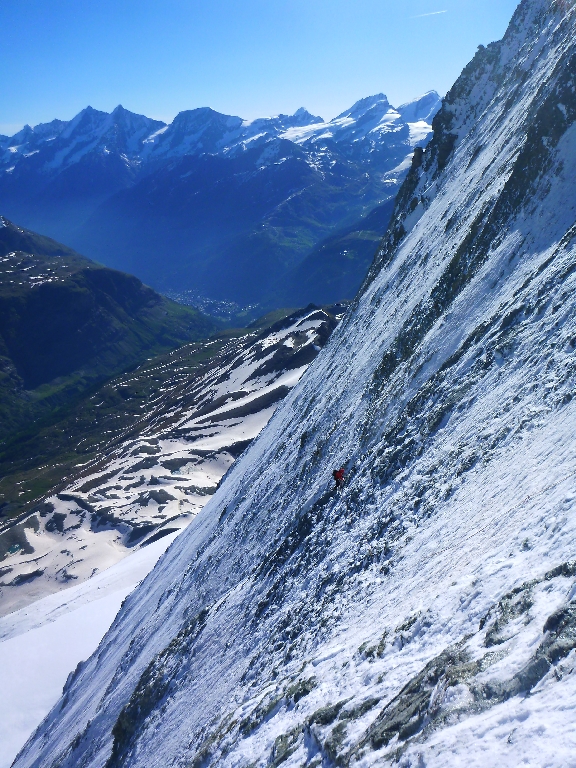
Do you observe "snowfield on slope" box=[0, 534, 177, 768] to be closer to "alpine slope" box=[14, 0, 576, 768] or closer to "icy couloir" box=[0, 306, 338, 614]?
"alpine slope" box=[14, 0, 576, 768]

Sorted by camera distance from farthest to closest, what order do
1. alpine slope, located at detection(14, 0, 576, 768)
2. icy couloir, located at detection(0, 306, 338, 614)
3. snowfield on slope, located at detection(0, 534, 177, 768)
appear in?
1. icy couloir, located at detection(0, 306, 338, 614)
2. snowfield on slope, located at detection(0, 534, 177, 768)
3. alpine slope, located at detection(14, 0, 576, 768)

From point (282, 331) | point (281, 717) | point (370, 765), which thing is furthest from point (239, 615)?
point (282, 331)

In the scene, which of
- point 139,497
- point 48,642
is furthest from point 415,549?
point 139,497

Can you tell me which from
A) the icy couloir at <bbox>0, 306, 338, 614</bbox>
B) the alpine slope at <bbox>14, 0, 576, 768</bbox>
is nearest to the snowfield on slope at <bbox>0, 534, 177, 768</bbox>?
the alpine slope at <bbox>14, 0, 576, 768</bbox>

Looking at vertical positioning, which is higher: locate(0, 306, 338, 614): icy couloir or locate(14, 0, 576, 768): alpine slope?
locate(14, 0, 576, 768): alpine slope

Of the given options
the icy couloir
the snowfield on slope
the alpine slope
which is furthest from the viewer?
the icy couloir

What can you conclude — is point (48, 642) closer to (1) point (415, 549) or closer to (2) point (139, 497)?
(2) point (139, 497)

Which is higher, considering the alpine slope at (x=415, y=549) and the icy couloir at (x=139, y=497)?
the alpine slope at (x=415, y=549)

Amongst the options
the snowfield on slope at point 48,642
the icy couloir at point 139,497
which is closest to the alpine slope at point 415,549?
the snowfield on slope at point 48,642

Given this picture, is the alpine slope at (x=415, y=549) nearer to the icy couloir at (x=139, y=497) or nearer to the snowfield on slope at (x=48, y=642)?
the snowfield on slope at (x=48, y=642)
